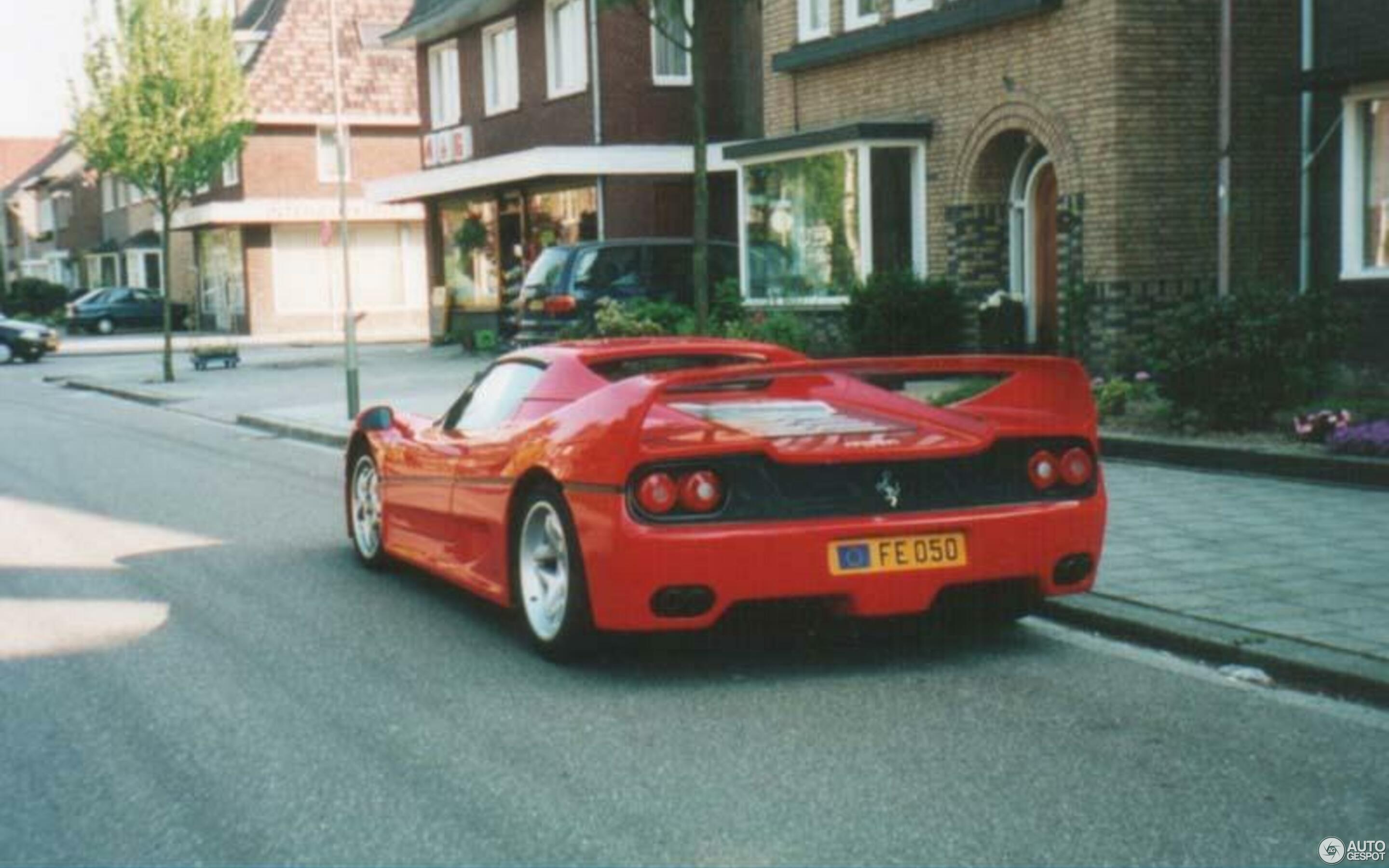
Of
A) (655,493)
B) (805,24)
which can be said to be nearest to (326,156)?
(805,24)

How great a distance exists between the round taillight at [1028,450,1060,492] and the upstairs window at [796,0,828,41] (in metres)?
15.4

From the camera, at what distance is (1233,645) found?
6.28 meters

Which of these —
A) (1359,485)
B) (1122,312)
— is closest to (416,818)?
→ (1359,485)

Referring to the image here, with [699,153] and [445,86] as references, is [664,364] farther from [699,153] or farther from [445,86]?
[445,86]

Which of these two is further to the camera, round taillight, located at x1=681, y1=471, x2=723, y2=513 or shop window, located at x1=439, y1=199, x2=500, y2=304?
shop window, located at x1=439, y1=199, x2=500, y2=304

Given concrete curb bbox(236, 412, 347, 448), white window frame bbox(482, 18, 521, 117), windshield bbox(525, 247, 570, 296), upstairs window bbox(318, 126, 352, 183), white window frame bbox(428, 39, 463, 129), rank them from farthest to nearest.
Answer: upstairs window bbox(318, 126, 352, 183) → white window frame bbox(428, 39, 463, 129) → white window frame bbox(482, 18, 521, 117) → windshield bbox(525, 247, 570, 296) → concrete curb bbox(236, 412, 347, 448)

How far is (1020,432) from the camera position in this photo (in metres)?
6.38

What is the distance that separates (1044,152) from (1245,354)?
7.42m

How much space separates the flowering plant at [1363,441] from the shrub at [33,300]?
59212 mm

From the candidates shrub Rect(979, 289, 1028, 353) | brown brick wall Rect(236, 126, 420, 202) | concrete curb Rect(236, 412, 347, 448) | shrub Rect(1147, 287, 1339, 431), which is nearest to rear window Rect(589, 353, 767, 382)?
shrub Rect(1147, 287, 1339, 431)

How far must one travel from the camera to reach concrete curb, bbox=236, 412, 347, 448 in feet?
56.1

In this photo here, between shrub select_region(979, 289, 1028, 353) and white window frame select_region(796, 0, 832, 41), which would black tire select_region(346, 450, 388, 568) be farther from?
white window frame select_region(796, 0, 832, 41)

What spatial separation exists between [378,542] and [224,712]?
297 cm

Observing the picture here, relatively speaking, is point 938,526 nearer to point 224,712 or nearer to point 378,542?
point 224,712
